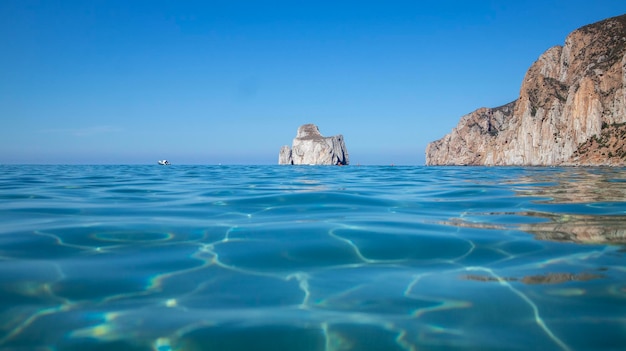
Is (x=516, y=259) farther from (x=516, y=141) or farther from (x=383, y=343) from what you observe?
(x=516, y=141)

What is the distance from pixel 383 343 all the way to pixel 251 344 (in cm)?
74

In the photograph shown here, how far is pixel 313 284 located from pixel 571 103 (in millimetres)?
123844

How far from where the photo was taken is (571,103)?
341ft

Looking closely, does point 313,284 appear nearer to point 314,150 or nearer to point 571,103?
point 571,103

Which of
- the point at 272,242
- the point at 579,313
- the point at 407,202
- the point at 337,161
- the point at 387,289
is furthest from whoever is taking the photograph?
the point at 337,161

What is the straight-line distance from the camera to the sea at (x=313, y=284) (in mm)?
2252

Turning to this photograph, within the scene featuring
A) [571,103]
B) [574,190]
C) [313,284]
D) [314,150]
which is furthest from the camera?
[314,150]

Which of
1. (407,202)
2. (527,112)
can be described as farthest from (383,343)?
(527,112)

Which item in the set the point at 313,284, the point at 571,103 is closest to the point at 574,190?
the point at 313,284

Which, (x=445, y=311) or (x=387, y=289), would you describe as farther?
(x=387, y=289)

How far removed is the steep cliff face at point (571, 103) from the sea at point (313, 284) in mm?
98079

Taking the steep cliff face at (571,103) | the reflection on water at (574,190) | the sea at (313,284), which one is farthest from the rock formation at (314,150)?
the sea at (313,284)

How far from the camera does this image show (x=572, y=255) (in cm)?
384

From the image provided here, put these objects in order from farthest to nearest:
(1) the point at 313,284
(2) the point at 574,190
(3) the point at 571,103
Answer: (3) the point at 571,103 → (2) the point at 574,190 → (1) the point at 313,284
